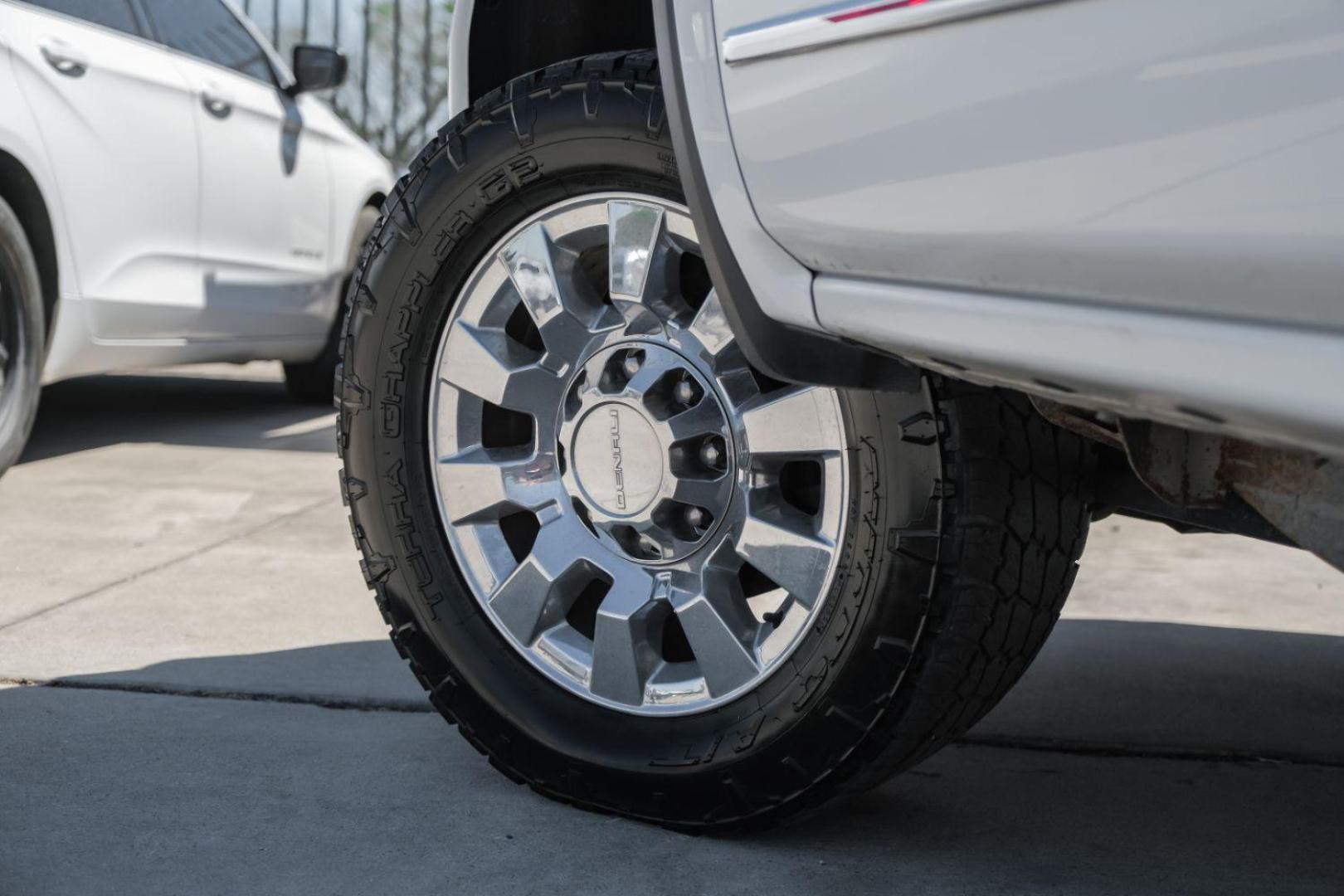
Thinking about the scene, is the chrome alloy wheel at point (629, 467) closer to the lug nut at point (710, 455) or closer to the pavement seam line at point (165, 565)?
the lug nut at point (710, 455)

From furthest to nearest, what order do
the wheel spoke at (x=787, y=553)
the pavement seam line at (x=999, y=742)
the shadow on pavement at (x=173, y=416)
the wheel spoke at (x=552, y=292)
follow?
the shadow on pavement at (x=173, y=416) → the pavement seam line at (x=999, y=742) → the wheel spoke at (x=552, y=292) → the wheel spoke at (x=787, y=553)

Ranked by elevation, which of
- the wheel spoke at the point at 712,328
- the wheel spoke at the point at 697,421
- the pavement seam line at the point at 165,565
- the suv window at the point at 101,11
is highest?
the suv window at the point at 101,11

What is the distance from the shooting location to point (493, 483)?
6.40 feet

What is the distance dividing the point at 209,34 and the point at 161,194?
36.0 inches

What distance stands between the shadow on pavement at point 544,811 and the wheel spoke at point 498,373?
0.51 meters

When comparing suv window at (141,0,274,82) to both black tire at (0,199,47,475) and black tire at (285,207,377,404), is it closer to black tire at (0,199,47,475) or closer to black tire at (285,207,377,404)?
black tire at (285,207,377,404)

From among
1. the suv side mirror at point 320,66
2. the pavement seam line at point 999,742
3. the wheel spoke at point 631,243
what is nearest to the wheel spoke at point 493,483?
the wheel spoke at point 631,243

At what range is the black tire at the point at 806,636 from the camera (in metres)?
1.58

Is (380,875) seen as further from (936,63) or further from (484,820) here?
(936,63)

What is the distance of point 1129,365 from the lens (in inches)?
43.4

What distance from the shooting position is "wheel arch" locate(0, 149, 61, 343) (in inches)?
144

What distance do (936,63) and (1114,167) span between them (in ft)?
0.72

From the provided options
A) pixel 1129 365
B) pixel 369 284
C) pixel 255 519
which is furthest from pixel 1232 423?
pixel 255 519

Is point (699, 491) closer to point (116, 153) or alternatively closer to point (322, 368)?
point (116, 153)
